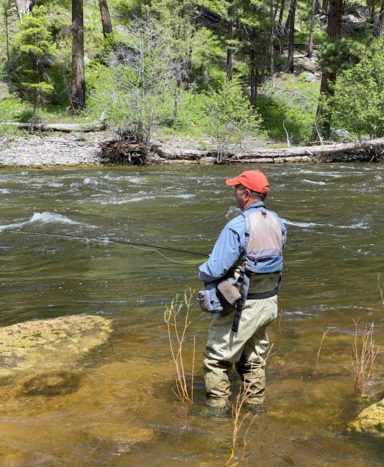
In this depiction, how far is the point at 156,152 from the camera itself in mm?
23547

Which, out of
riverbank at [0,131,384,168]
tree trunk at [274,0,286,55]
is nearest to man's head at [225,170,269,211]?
riverbank at [0,131,384,168]

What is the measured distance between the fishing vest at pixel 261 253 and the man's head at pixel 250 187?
8 centimetres

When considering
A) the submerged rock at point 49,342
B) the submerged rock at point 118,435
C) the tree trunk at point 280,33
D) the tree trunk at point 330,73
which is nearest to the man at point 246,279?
the submerged rock at point 118,435

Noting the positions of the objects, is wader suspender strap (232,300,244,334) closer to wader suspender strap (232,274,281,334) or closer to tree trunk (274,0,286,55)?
wader suspender strap (232,274,281,334)

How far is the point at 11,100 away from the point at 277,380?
26202 millimetres

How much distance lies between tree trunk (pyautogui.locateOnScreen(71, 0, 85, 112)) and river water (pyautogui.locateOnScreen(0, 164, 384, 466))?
13.7 metres

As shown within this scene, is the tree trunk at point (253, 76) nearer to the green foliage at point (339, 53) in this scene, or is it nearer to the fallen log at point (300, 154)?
the green foliage at point (339, 53)

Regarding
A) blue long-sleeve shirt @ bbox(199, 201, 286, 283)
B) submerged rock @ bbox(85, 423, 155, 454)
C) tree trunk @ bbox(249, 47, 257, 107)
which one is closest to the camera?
submerged rock @ bbox(85, 423, 155, 454)

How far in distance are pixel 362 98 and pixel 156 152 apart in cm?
893

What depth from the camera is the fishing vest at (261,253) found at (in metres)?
3.79

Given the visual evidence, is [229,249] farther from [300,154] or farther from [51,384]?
[300,154]

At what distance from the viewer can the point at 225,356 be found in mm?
3961

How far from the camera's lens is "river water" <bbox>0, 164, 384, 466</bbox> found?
351 centimetres

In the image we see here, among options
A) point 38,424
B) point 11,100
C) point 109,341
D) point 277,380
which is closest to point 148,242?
point 109,341
